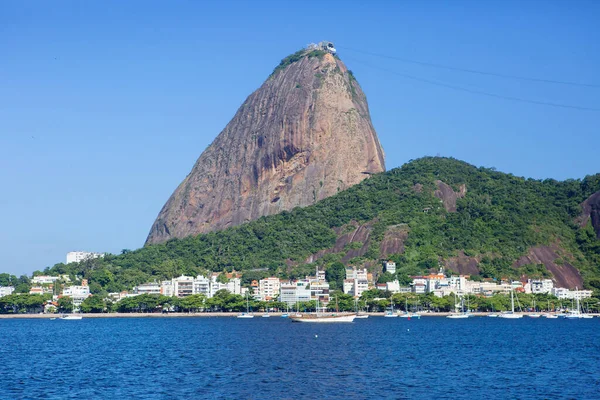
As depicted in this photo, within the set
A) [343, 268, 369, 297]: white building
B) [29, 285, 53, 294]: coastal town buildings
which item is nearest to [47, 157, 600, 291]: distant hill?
[343, 268, 369, 297]: white building

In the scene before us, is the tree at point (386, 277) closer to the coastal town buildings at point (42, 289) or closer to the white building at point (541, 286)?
the white building at point (541, 286)

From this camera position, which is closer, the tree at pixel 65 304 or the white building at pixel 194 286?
the tree at pixel 65 304

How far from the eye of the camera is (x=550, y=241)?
174 metres

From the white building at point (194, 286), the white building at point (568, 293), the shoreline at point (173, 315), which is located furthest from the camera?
the white building at point (194, 286)

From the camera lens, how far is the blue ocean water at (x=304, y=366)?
4428cm

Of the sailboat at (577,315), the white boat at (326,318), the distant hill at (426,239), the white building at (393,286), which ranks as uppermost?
the distant hill at (426,239)

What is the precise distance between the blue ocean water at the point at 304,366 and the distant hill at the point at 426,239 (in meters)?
79.3

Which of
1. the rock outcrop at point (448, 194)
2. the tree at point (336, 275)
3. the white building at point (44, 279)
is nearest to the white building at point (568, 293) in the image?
the rock outcrop at point (448, 194)

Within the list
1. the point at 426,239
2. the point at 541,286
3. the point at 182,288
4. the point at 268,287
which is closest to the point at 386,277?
the point at 426,239

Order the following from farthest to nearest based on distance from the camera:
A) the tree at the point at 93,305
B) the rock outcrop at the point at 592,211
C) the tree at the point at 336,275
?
the rock outcrop at the point at 592,211 < the tree at the point at 336,275 < the tree at the point at 93,305

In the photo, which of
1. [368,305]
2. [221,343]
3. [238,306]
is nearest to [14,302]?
[238,306]

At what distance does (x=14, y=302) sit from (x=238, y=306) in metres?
40.7

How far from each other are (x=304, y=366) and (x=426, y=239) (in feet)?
404

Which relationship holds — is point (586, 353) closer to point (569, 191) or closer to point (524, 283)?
point (524, 283)
